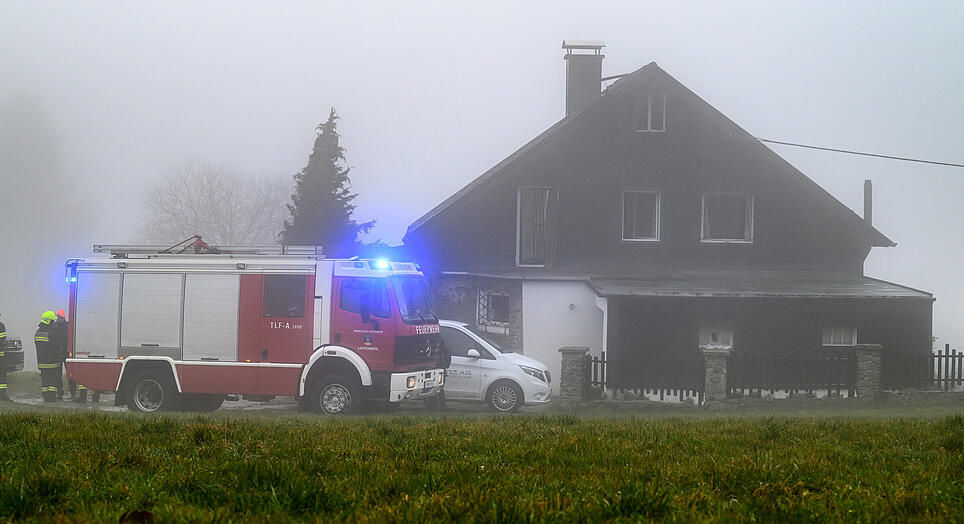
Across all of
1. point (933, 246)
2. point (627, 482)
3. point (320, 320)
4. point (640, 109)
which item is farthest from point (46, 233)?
point (933, 246)

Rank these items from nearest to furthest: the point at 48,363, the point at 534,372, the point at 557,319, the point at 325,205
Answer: the point at 534,372 → the point at 48,363 → the point at 557,319 → the point at 325,205

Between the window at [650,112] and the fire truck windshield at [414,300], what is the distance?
13626 mm

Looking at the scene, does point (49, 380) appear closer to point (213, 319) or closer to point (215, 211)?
point (213, 319)

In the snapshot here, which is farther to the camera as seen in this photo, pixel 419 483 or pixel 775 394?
pixel 775 394

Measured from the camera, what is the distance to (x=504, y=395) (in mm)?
20422

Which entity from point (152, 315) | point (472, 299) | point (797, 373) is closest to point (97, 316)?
point (152, 315)

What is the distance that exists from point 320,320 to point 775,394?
11517mm

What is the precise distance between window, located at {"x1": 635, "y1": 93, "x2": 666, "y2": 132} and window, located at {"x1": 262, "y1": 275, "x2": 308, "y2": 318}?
15.4 meters

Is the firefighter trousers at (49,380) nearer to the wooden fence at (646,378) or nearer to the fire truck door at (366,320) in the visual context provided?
the fire truck door at (366,320)

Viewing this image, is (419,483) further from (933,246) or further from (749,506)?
(933,246)

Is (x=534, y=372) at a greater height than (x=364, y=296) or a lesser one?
lesser

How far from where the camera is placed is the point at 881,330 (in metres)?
26.1

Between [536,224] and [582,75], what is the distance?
6491 mm

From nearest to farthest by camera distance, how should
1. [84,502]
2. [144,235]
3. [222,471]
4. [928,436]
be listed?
[84,502] → [222,471] → [928,436] → [144,235]
